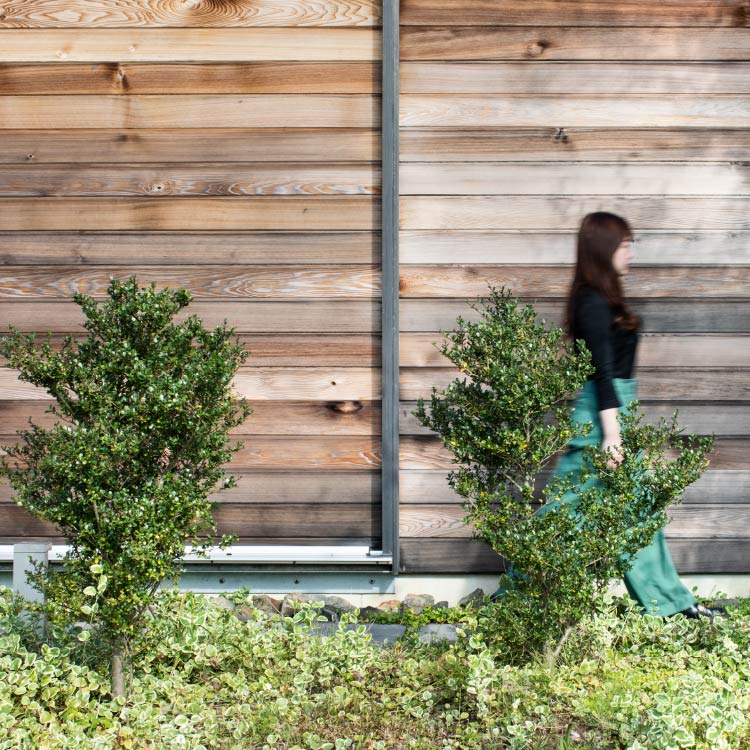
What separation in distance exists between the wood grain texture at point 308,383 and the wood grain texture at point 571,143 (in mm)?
1124

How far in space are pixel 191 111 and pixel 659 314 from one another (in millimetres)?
2568

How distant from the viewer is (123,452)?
2785mm

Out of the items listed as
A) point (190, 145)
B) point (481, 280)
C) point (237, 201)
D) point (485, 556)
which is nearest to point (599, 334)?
point (481, 280)

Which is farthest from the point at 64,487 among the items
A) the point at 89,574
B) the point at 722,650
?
the point at 722,650

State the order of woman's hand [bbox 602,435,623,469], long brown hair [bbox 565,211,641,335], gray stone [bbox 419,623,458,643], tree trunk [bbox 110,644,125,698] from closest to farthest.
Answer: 1. tree trunk [bbox 110,644,125,698]
2. woman's hand [bbox 602,435,623,469]
3. long brown hair [bbox 565,211,641,335]
4. gray stone [bbox 419,623,458,643]

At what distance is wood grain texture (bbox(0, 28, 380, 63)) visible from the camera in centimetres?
406

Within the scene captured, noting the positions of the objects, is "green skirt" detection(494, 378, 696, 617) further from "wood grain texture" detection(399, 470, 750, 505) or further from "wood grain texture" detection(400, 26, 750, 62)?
"wood grain texture" detection(400, 26, 750, 62)

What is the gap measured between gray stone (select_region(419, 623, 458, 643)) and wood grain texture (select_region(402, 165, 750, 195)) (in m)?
2.13

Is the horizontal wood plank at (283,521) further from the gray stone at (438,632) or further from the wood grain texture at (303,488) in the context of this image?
the gray stone at (438,632)

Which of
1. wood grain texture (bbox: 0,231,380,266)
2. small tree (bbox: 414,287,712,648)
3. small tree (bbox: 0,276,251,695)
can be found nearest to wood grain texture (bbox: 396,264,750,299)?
wood grain texture (bbox: 0,231,380,266)

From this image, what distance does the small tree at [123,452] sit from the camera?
2795mm

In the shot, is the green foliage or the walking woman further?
the walking woman

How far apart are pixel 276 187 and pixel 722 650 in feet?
9.63

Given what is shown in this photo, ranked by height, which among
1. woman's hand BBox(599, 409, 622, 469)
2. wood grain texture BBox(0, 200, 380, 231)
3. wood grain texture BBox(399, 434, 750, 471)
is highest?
wood grain texture BBox(0, 200, 380, 231)
